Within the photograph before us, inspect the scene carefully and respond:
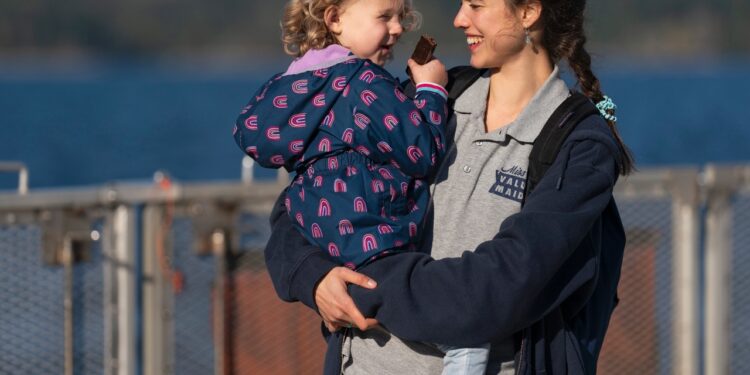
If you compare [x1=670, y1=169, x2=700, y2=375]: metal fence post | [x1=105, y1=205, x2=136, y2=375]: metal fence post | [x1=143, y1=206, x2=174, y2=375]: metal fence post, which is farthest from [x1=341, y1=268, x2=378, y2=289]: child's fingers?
[x1=670, y1=169, x2=700, y2=375]: metal fence post

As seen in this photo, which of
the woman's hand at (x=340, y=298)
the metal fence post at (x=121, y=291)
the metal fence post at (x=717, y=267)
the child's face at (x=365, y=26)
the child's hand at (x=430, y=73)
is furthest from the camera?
the metal fence post at (x=717, y=267)

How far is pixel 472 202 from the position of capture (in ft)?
9.13

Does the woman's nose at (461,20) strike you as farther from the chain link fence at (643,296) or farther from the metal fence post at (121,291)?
the chain link fence at (643,296)

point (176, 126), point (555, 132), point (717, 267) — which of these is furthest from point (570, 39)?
Answer: point (176, 126)

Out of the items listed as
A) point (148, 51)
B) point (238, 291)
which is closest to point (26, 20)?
point (148, 51)

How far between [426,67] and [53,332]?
2.14 meters

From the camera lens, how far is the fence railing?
4488 millimetres

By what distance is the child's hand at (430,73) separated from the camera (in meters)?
2.90

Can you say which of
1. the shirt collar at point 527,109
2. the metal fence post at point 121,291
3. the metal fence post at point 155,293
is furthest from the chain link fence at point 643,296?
the shirt collar at point 527,109

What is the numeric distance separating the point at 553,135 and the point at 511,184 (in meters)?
0.14

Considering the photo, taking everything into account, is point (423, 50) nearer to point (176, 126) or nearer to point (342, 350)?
point (342, 350)

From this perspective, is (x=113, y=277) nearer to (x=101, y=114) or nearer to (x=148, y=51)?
(x=101, y=114)

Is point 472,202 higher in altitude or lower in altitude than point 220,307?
higher

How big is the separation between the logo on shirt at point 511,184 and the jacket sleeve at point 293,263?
0.38 m
